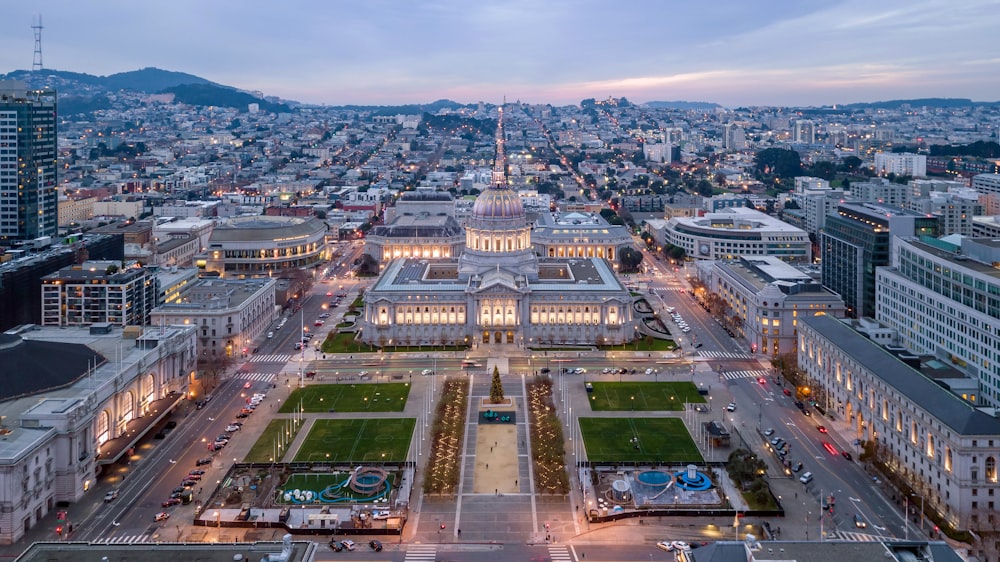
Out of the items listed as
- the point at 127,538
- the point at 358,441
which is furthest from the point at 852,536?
the point at 127,538

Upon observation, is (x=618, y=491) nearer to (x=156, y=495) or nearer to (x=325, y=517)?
(x=325, y=517)

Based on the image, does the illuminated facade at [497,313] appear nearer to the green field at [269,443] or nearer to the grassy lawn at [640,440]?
the grassy lawn at [640,440]

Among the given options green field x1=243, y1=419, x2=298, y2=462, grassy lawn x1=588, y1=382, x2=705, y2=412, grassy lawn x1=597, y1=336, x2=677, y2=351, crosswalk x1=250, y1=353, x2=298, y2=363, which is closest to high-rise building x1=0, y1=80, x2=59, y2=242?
crosswalk x1=250, y1=353, x2=298, y2=363

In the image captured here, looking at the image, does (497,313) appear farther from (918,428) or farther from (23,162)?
(23,162)

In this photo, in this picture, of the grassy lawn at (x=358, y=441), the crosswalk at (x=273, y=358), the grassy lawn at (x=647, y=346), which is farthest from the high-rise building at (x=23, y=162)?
the grassy lawn at (x=647, y=346)

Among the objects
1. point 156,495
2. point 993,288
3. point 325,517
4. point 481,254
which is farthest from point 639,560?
point 481,254

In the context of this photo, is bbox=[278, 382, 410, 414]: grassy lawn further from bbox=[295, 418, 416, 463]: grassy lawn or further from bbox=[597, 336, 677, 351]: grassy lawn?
bbox=[597, 336, 677, 351]: grassy lawn
